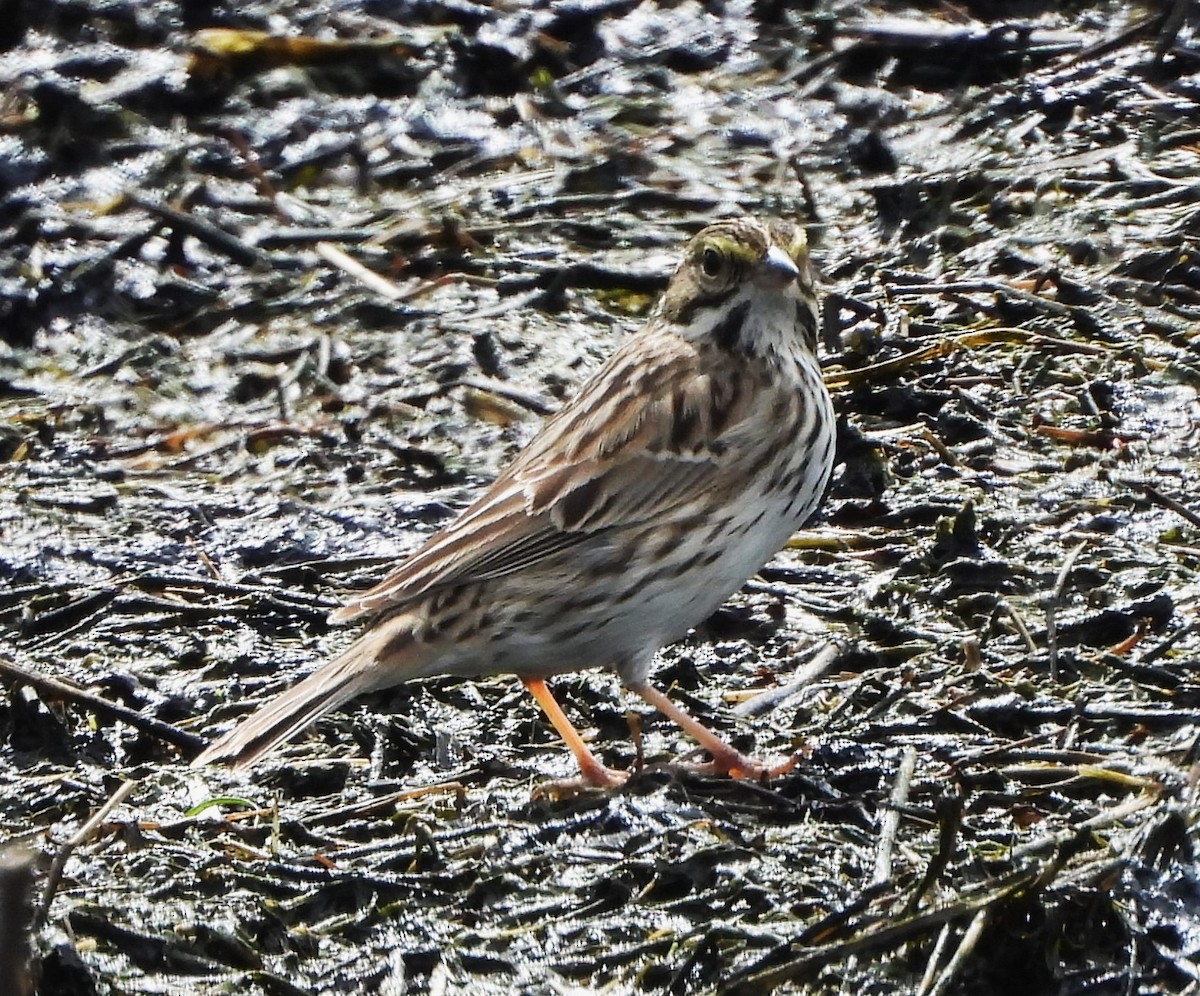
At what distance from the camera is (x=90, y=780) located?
620 cm

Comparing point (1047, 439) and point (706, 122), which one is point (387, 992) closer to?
point (1047, 439)

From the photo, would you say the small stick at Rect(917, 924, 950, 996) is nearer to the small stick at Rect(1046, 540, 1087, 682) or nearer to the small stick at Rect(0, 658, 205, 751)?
the small stick at Rect(1046, 540, 1087, 682)

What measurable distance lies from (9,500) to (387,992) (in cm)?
375

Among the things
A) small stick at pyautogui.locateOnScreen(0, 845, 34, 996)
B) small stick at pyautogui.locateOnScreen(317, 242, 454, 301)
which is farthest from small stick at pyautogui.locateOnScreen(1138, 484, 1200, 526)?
small stick at pyautogui.locateOnScreen(0, 845, 34, 996)

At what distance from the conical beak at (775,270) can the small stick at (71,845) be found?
8.16ft

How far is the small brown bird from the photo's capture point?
242 inches

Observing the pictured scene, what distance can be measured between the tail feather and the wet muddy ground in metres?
0.17

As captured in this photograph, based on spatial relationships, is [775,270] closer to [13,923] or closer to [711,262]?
[711,262]

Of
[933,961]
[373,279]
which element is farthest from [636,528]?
[373,279]

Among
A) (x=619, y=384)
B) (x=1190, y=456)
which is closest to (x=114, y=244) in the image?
(x=619, y=384)

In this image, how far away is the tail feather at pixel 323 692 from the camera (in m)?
6.00

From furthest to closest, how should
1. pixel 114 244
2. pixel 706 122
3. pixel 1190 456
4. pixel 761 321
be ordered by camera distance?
pixel 706 122 → pixel 114 244 → pixel 1190 456 → pixel 761 321

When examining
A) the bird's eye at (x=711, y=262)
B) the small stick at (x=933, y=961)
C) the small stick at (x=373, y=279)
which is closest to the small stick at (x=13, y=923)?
the small stick at (x=933, y=961)

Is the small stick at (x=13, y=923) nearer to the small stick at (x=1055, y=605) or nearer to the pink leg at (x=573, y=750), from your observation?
the pink leg at (x=573, y=750)
